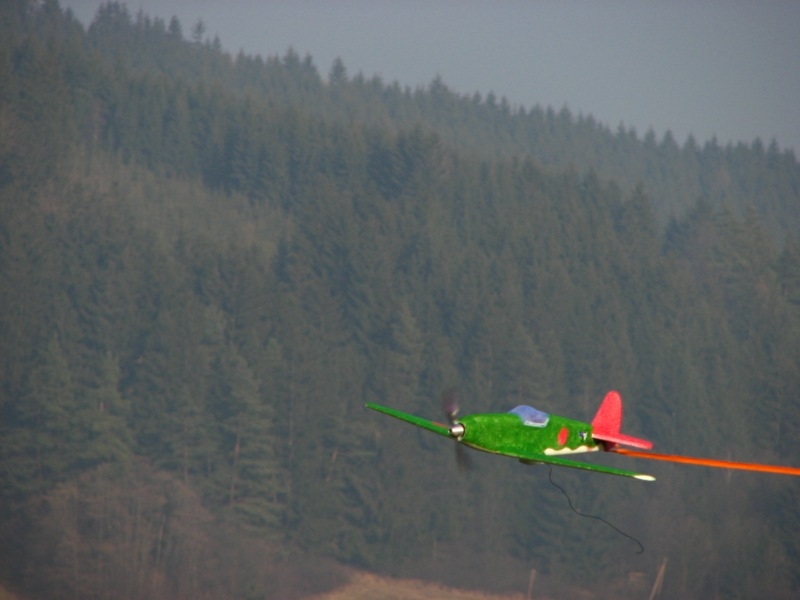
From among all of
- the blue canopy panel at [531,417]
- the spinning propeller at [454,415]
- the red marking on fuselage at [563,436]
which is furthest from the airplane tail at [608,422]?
the spinning propeller at [454,415]

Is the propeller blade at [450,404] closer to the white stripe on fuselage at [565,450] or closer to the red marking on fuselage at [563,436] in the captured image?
the white stripe on fuselage at [565,450]

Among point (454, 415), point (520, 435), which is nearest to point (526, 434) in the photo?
point (520, 435)

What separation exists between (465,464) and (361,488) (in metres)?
115

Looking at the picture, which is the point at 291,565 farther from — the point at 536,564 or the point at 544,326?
the point at 544,326

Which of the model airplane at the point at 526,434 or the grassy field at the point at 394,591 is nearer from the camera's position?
the model airplane at the point at 526,434

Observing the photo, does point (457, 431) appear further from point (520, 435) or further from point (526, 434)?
point (526, 434)

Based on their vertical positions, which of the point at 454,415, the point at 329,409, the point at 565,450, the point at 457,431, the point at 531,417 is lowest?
the point at 329,409

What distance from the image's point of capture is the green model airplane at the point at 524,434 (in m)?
21.2

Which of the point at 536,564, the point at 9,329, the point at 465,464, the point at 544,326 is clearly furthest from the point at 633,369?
the point at 465,464

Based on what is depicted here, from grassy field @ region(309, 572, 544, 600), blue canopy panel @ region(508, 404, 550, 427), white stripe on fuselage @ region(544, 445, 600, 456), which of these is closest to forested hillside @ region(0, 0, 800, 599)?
grassy field @ region(309, 572, 544, 600)

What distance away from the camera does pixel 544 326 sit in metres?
173

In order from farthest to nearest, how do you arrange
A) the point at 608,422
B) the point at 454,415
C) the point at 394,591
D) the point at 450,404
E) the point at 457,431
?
the point at 394,591 → the point at 608,422 → the point at 450,404 → the point at 454,415 → the point at 457,431

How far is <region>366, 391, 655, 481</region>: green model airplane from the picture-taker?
834 inches

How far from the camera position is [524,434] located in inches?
871
